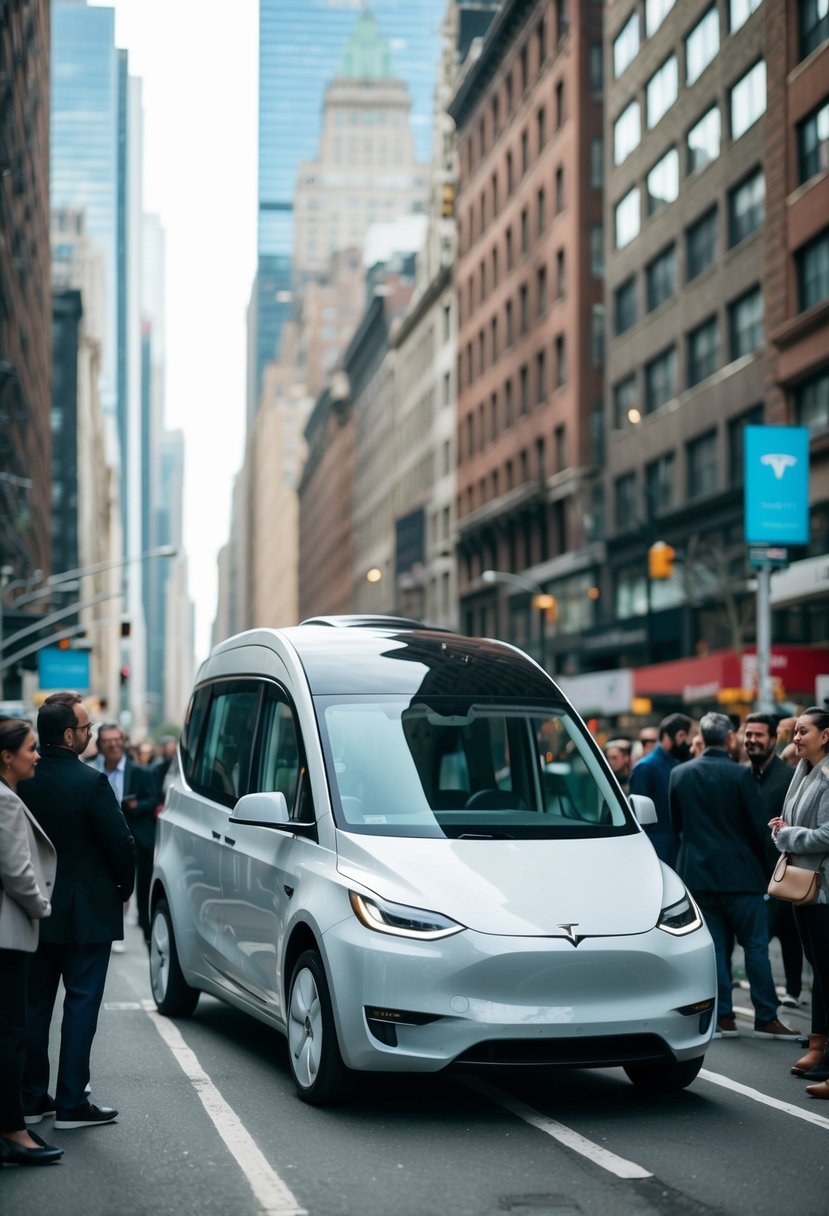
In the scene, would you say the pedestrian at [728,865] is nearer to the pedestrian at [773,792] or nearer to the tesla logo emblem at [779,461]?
the pedestrian at [773,792]

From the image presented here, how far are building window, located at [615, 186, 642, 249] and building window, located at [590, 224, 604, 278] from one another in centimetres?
510

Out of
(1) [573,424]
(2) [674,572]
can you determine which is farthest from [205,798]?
(1) [573,424]

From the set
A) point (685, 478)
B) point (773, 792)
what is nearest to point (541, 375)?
point (685, 478)

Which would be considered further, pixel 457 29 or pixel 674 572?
pixel 457 29

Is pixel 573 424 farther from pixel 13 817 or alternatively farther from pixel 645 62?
pixel 13 817

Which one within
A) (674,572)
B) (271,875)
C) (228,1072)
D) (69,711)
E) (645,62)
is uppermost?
(645,62)

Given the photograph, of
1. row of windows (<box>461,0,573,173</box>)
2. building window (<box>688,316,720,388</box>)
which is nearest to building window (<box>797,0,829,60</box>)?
building window (<box>688,316,720,388</box>)

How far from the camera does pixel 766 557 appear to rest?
22.4 meters

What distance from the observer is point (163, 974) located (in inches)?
453

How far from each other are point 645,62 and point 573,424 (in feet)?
41.0

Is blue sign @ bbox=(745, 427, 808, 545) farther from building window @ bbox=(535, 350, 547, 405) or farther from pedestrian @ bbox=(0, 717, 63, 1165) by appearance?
building window @ bbox=(535, 350, 547, 405)

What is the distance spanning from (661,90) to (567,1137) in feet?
147

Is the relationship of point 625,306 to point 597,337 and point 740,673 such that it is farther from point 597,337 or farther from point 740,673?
point 740,673

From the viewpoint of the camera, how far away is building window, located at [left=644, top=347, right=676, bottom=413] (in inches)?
1881
